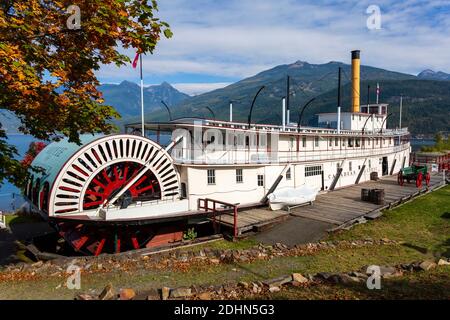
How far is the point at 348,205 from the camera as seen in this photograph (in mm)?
20453

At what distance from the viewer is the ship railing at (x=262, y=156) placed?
18.1m

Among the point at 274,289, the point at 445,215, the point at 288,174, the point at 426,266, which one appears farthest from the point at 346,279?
the point at 445,215

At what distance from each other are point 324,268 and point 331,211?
8320 millimetres

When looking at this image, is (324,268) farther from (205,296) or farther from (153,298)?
(153,298)

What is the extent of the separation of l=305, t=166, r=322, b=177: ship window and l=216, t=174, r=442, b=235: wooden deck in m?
1.82

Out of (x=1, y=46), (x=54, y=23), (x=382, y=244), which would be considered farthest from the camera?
(x=382, y=244)

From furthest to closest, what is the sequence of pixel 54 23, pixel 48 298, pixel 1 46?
pixel 48 298
pixel 54 23
pixel 1 46

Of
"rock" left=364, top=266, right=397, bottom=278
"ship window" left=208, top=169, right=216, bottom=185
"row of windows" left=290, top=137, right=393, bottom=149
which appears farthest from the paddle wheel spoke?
"row of windows" left=290, top=137, right=393, bottom=149

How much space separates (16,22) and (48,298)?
7494 mm

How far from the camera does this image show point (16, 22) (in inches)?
248

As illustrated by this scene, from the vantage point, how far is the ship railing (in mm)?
18078

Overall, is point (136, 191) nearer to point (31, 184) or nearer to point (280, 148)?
point (31, 184)

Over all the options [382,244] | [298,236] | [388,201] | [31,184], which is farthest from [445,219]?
[31,184]

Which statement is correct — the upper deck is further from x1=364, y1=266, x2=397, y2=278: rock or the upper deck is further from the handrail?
x1=364, y1=266, x2=397, y2=278: rock
